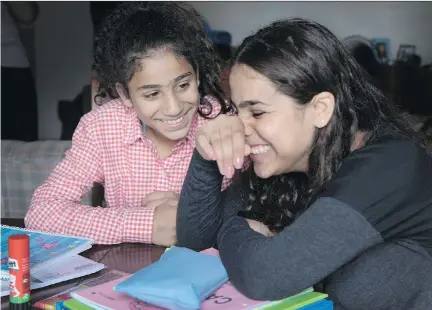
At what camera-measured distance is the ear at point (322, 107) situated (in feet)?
3.89

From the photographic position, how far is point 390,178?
1089mm

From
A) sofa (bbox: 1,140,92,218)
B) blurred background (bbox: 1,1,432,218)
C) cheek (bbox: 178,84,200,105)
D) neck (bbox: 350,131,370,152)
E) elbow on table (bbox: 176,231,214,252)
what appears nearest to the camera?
neck (bbox: 350,131,370,152)

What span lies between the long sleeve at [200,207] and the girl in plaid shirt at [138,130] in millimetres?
79

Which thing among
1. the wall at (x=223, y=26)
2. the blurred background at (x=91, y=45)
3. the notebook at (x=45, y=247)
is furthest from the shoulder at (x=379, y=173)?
the wall at (x=223, y=26)

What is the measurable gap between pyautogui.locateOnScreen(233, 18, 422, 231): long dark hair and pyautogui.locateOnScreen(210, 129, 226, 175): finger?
0.14m

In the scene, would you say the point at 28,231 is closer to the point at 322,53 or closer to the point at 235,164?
the point at 235,164

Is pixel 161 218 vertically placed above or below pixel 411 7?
below

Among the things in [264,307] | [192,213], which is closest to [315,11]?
[192,213]

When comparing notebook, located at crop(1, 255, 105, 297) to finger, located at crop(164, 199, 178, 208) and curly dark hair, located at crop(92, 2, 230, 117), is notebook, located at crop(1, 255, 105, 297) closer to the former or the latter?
finger, located at crop(164, 199, 178, 208)

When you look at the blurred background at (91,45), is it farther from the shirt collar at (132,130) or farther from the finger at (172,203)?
the finger at (172,203)

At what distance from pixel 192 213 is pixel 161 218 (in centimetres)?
13

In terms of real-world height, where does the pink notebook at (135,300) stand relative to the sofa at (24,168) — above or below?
above

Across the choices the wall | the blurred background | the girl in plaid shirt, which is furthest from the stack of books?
the wall

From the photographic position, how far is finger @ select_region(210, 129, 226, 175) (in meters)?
1.21
